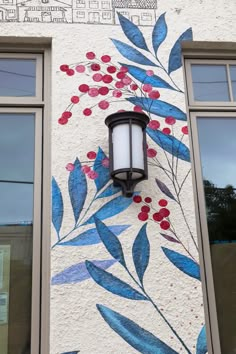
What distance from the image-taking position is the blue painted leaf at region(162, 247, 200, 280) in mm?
2963

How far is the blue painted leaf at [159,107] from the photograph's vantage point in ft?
10.7

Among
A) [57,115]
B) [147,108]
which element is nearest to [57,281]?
[57,115]

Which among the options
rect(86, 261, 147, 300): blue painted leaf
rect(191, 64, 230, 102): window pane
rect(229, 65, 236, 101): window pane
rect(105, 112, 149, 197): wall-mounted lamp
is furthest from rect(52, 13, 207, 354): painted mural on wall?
rect(229, 65, 236, 101): window pane

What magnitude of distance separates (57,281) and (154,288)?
2.06 feet

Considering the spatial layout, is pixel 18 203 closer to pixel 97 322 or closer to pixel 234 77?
pixel 97 322

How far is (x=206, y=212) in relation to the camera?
3262mm

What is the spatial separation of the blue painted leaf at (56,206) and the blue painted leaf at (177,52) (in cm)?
124

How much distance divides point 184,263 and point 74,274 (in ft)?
2.40

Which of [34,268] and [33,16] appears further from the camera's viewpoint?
[33,16]

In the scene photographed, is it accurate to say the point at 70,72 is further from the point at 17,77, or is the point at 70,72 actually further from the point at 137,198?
the point at 137,198

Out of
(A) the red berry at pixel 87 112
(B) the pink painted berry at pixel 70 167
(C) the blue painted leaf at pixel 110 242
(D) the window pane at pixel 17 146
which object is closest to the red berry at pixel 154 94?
(A) the red berry at pixel 87 112

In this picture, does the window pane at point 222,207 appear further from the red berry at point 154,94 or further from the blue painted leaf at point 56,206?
the blue painted leaf at point 56,206

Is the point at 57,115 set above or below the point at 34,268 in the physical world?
above

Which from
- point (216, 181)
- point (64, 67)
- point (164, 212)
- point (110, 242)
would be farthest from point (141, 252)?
point (64, 67)
